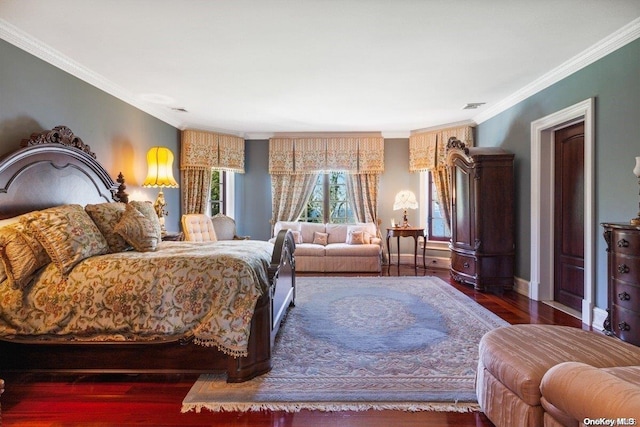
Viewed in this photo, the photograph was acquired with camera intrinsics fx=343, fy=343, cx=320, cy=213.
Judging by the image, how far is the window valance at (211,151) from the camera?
5.98m

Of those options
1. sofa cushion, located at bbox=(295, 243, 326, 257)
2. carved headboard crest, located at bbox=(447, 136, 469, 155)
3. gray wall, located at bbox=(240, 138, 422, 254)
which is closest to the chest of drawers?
carved headboard crest, located at bbox=(447, 136, 469, 155)

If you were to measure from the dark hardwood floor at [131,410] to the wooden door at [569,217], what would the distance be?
8.90ft

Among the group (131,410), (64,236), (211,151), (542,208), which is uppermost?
(211,151)

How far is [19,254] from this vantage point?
2.15 metres

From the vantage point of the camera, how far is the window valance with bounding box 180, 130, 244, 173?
19.6 feet

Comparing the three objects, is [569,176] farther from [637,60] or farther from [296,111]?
[296,111]

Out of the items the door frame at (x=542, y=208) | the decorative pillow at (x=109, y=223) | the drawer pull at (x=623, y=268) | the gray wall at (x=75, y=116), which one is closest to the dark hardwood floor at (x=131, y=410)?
the decorative pillow at (x=109, y=223)

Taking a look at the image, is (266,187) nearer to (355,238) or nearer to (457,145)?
(355,238)

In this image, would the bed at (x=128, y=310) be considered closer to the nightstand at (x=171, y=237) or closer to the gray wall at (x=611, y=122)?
the nightstand at (x=171, y=237)

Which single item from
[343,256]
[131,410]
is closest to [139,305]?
[131,410]

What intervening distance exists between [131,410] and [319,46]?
9.66 ft

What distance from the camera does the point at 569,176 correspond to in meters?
3.81

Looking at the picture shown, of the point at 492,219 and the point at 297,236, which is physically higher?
the point at 492,219

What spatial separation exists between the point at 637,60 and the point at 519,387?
2891 mm
